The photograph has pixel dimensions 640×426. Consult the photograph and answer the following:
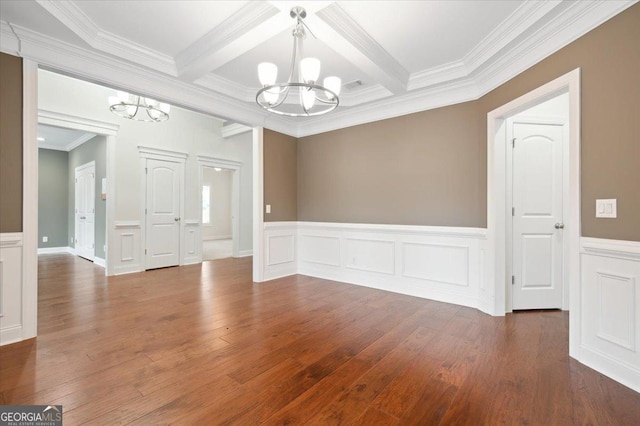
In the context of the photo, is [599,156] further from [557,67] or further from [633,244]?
[557,67]

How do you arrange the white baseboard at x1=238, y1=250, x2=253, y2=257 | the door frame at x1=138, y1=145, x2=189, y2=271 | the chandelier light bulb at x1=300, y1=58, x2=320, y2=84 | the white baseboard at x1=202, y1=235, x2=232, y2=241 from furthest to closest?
the white baseboard at x1=202, y1=235, x2=232, y2=241 < the white baseboard at x1=238, y1=250, x2=253, y2=257 < the door frame at x1=138, y1=145, x2=189, y2=271 < the chandelier light bulb at x1=300, y1=58, x2=320, y2=84

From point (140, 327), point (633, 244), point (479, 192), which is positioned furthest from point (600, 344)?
point (140, 327)

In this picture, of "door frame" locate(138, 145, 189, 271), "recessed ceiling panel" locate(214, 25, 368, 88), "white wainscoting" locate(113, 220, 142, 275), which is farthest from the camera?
"door frame" locate(138, 145, 189, 271)

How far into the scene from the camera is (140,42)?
297cm

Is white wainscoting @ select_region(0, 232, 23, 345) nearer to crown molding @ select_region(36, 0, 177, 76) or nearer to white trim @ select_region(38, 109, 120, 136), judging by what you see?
crown molding @ select_region(36, 0, 177, 76)

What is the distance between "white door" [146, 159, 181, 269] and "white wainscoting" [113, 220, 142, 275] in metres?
0.18

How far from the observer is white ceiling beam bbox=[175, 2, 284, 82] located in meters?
2.43

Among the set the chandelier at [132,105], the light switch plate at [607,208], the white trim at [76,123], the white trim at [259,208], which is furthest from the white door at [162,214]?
the light switch plate at [607,208]

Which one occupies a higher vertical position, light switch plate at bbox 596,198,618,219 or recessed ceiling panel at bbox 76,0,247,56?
recessed ceiling panel at bbox 76,0,247,56

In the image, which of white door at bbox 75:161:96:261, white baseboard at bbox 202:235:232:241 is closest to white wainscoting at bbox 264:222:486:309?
white door at bbox 75:161:96:261

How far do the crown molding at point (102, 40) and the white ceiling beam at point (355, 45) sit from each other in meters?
1.89

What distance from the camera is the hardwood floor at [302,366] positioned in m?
1.68

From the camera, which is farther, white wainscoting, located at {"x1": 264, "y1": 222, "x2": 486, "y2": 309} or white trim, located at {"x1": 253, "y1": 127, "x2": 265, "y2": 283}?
white trim, located at {"x1": 253, "y1": 127, "x2": 265, "y2": 283}

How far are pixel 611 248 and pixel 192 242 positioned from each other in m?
6.83
